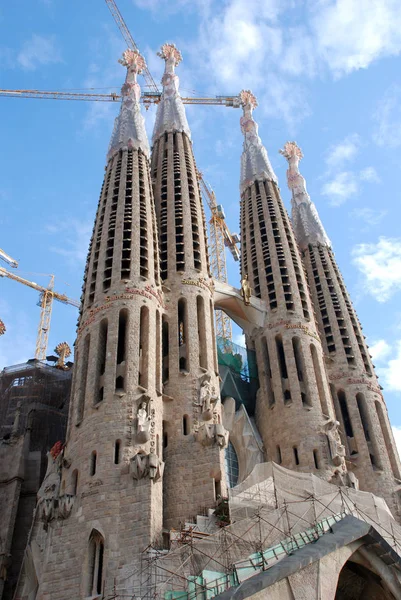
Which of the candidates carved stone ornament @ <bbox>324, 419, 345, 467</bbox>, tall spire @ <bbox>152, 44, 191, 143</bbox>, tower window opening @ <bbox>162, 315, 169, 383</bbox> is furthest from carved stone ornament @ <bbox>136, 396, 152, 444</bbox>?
tall spire @ <bbox>152, 44, 191, 143</bbox>

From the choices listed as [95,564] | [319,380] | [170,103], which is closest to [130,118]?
[170,103]

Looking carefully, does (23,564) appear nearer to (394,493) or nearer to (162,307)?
(162,307)

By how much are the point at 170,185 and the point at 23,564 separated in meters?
25.1

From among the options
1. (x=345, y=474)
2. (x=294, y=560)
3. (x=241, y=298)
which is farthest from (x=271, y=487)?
(x=241, y=298)

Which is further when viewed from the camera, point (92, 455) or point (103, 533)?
point (92, 455)

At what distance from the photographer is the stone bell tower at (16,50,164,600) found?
25219 mm

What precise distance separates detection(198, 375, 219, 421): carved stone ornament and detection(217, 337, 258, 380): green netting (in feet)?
25.7

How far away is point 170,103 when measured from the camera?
54.2 metres

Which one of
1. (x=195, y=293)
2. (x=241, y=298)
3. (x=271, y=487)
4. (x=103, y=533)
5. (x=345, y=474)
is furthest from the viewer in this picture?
(x=241, y=298)

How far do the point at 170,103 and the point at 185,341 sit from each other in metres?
25.4

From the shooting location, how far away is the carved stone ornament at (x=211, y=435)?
30.7 metres

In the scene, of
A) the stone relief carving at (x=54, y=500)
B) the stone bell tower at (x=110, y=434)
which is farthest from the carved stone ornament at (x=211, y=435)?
the stone relief carving at (x=54, y=500)

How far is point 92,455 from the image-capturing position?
28.0m

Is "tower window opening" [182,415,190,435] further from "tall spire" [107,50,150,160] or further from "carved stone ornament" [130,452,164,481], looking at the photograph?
"tall spire" [107,50,150,160]
